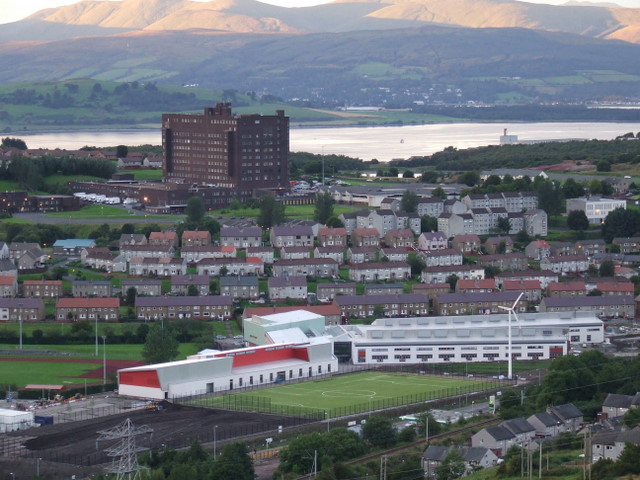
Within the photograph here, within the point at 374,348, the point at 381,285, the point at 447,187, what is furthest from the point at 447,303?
the point at 447,187

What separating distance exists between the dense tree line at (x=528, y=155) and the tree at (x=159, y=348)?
868 inches

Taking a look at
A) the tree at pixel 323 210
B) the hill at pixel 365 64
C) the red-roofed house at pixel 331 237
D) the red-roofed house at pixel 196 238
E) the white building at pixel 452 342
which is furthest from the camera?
the hill at pixel 365 64

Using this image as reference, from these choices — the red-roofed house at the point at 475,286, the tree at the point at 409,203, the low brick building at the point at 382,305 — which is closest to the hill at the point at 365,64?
the tree at the point at 409,203

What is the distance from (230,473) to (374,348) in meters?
6.97

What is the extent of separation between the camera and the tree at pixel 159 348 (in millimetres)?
19828

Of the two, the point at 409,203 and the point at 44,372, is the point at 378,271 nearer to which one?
the point at 409,203

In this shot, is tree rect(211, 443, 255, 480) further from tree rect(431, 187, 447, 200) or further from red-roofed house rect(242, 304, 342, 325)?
tree rect(431, 187, 447, 200)

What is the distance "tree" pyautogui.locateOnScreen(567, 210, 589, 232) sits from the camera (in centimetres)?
3023

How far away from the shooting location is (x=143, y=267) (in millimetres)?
26094

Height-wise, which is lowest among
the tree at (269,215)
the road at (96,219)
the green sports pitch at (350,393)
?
the green sports pitch at (350,393)

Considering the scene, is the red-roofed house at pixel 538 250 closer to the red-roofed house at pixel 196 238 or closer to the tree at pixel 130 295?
the red-roofed house at pixel 196 238

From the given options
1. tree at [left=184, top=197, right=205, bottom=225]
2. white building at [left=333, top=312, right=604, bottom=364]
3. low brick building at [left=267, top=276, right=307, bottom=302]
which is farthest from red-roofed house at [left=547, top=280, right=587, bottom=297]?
tree at [left=184, top=197, right=205, bottom=225]

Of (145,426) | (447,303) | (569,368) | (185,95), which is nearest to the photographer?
(145,426)

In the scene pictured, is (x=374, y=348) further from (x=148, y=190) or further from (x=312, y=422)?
(x=148, y=190)
